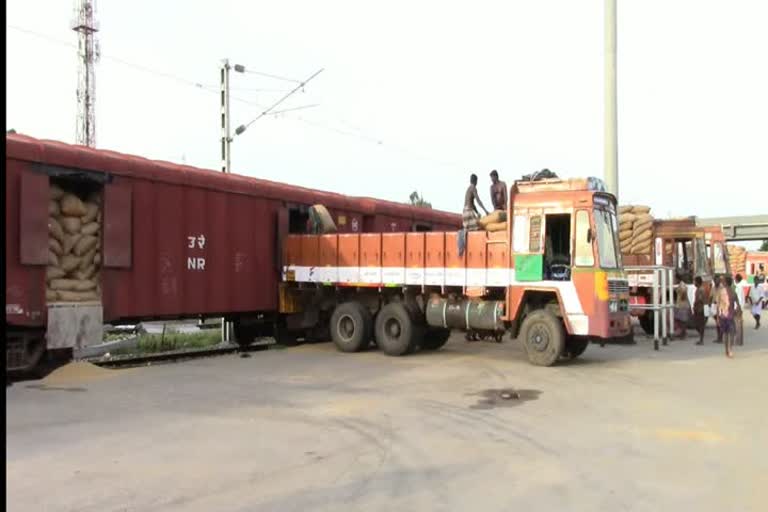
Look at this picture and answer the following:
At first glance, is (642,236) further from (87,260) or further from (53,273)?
(53,273)

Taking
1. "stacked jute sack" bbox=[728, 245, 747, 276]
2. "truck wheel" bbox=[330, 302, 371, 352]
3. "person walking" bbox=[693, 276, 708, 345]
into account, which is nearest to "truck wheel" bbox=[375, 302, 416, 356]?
"truck wheel" bbox=[330, 302, 371, 352]

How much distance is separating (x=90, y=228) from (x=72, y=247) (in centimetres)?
47

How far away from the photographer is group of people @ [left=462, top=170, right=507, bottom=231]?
13.8 m

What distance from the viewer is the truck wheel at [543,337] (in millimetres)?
12227

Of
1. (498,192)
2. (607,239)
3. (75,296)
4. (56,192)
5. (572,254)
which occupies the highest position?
(498,192)

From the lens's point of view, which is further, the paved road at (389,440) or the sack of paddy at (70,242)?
the sack of paddy at (70,242)

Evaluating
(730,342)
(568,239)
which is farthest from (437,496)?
(730,342)

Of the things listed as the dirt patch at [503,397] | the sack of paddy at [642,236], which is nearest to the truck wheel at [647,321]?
the sack of paddy at [642,236]

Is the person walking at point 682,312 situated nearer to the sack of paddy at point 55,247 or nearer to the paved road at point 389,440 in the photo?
the paved road at point 389,440

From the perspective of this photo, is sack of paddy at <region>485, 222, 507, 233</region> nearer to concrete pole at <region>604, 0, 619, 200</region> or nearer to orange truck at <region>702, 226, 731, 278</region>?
concrete pole at <region>604, 0, 619, 200</region>

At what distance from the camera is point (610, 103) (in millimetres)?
20438

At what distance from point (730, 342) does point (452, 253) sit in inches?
253

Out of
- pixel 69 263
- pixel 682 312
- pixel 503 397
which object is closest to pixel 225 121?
pixel 69 263

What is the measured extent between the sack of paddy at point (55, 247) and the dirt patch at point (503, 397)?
7.15m
